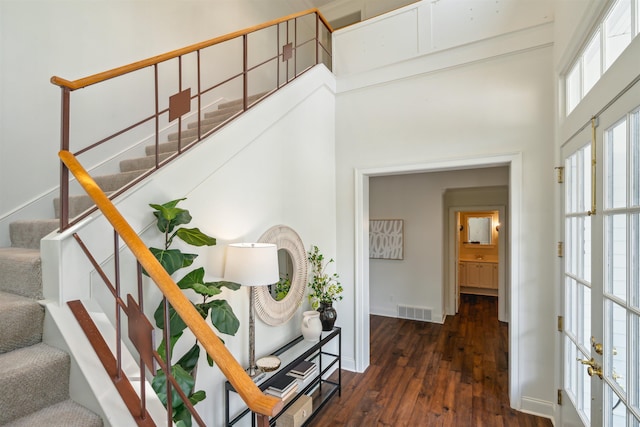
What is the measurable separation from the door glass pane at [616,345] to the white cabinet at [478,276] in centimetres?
620

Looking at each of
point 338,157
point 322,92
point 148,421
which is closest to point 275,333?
point 148,421

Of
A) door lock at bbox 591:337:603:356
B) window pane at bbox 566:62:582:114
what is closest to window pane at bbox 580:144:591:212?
window pane at bbox 566:62:582:114

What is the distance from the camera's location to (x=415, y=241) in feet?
18.4

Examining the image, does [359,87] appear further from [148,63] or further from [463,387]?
[463,387]

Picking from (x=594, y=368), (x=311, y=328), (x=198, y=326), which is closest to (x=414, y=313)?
(x=311, y=328)

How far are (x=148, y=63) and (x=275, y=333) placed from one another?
218 cm

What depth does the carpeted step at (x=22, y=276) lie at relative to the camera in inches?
57.2

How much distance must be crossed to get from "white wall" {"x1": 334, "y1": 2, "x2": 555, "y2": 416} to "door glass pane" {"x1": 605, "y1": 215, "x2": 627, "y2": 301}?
1.27 meters

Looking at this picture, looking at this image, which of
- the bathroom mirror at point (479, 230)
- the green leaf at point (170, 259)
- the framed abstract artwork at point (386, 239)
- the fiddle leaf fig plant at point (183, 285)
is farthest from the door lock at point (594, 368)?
the bathroom mirror at point (479, 230)

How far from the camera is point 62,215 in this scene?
1454mm

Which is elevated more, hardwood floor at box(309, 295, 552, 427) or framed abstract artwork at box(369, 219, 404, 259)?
framed abstract artwork at box(369, 219, 404, 259)

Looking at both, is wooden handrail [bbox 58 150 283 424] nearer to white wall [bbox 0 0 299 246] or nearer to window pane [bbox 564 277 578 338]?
white wall [bbox 0 0 299 246]

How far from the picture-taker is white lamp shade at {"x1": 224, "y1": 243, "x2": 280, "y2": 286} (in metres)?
1.98

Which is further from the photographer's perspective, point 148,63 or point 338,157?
point 338,157
